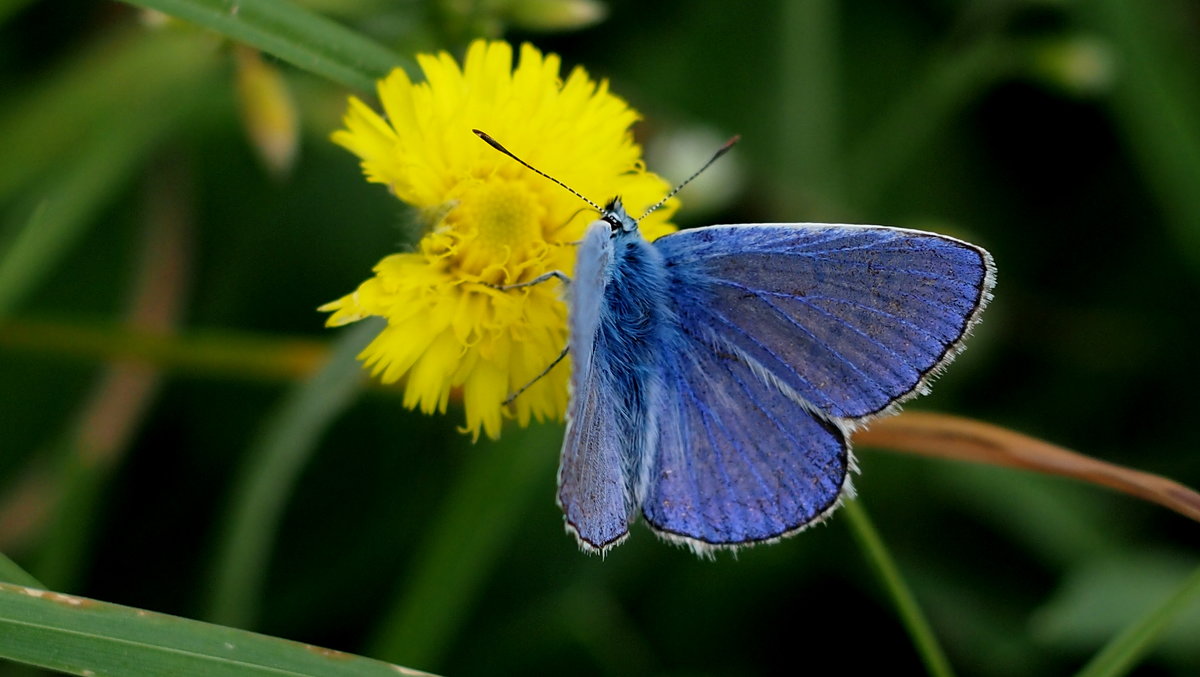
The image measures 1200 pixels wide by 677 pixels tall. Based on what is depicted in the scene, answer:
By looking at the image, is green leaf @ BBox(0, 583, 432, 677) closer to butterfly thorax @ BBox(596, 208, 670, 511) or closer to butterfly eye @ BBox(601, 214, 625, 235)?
butterfly thorax @ BBox(596, 208, 670, 511)

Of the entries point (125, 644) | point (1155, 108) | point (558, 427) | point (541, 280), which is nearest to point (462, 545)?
point (558, 427)

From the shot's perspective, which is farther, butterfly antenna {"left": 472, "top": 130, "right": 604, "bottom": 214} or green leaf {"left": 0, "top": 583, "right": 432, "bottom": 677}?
Answer: butterfly antenna {"left": 472, "top": 130, "right": 604, "bottom": 214}

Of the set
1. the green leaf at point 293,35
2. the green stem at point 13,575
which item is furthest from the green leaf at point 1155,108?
the green stem at point 13,575

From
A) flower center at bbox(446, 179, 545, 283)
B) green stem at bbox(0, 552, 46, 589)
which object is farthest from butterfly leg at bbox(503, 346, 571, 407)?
green stem at bbox(0, 552, 46, 589)

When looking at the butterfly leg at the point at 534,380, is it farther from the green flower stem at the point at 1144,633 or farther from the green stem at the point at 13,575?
the green flower stem at the point at 1144,633

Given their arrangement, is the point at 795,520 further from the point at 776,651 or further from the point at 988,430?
the point at 776,651

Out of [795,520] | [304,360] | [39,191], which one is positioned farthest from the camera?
[39,191]

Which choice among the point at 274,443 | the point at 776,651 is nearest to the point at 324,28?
the point at 274,443
